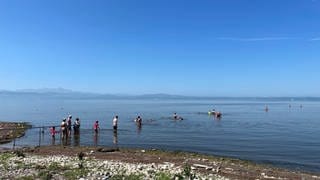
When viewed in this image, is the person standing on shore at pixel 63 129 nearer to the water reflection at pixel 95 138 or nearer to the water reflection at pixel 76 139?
the water reflection at pixel 76 139

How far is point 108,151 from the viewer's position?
111 feet

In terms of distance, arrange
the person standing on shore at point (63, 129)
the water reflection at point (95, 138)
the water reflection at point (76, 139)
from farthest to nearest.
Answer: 1. the person standing on shore at point (63, 129)
2. the water reflection at point (95, 138)
3. the water reflection at point (76, 139)

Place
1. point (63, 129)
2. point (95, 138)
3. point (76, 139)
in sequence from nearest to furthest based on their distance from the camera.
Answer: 1. point (63, 129)
2. point (76, 139)
3. point (95, 138)

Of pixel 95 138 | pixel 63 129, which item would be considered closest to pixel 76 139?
pixel 63 129

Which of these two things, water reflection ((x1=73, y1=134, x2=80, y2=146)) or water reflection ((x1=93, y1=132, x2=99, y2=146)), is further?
water reflection ((x1=93, y1=132, x2=99, y2=146))

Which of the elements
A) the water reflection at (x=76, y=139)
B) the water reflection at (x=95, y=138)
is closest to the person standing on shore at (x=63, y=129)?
the water reflection at (x=76, y=139)

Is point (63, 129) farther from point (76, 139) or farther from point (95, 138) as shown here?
point (95, 138)

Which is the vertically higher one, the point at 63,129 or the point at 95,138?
the point at 63,129

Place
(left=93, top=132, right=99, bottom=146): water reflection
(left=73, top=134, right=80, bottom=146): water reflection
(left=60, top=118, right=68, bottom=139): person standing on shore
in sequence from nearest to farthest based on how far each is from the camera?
(left=73, top=134, right=80, bottom=146): water reflection < (left=93, top=132, right=99, bottom=146): water reflection < (left=60, top=118, right=68, bottom=139): person standing on shore

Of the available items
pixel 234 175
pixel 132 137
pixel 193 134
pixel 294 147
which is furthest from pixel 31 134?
pixel 234 175

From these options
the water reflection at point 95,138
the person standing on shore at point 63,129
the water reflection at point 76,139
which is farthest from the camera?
the person standing on shore at point 63,129

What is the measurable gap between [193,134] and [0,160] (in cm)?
3281

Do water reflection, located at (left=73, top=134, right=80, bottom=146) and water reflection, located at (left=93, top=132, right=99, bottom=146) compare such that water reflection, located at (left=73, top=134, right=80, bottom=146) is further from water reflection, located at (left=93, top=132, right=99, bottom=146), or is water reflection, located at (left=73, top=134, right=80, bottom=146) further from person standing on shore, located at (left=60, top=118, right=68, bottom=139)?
water reflection, located at (left=93, top=132, right=99, bottom=146)

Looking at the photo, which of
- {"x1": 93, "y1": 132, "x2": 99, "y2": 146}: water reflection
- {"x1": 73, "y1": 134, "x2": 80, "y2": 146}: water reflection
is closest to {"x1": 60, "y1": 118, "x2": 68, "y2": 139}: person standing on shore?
{"x1": 73, "y1": 134, "x2": 80, "y2": 146}: water reflection
